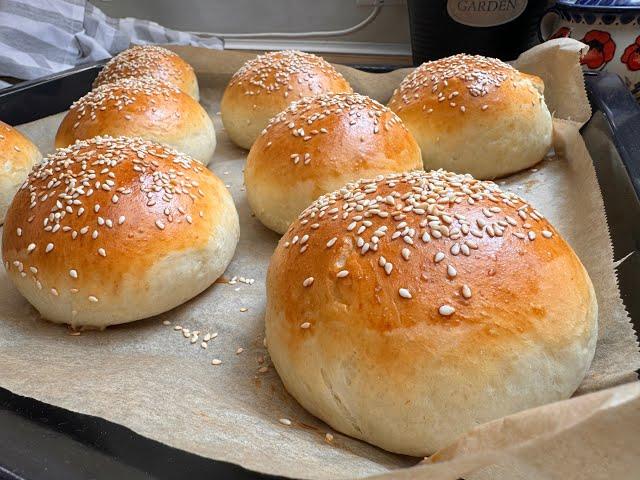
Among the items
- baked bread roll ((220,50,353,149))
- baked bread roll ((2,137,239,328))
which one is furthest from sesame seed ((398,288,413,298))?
baked bread roll ((220,50,353,149))

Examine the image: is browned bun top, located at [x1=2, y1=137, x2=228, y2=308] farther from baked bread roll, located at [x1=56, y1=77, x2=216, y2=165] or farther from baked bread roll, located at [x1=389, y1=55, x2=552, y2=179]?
baked bread roll, located at [x1=389, y1=55, x2=552, y2=179]

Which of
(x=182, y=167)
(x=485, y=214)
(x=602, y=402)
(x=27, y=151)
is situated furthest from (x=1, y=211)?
(x=602, y=402)

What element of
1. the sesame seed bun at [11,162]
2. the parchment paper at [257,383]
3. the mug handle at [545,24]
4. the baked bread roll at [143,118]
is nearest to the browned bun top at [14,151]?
the sesame seed bun at [11,162]

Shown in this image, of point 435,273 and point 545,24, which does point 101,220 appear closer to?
point 435,273

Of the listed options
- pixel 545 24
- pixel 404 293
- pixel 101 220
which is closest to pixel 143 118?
pixel 101 220

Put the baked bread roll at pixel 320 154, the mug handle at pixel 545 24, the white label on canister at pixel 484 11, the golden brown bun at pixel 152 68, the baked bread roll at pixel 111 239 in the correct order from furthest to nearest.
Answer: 1. the golden brown bun at pixel 152 68
2. the white label on canister at pixel 484 11
3. the mug handle at pixel 545 24
4. the baked bread roll at pixel 320 154
5. the baked bread roll at pixel 111 239

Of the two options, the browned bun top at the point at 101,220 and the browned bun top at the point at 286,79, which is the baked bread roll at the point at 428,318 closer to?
the browned bun top at the point at 101,220

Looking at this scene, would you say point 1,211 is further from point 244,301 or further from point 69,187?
point 244,301
